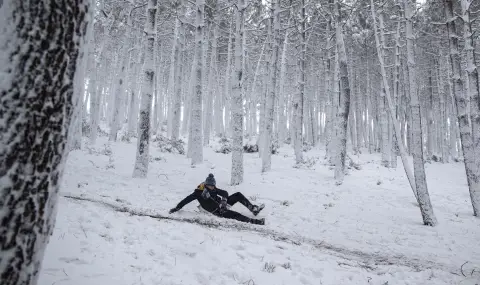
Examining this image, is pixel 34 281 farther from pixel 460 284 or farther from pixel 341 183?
pixel 341 183

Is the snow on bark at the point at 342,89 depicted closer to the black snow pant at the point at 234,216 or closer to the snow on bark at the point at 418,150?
the snow on bark at the point at 418,150

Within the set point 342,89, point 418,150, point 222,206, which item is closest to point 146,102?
point 222,206

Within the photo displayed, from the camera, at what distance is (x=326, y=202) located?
8.40 metres

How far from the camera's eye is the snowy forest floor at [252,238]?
3.40 m

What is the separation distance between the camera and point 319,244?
16.8 feet

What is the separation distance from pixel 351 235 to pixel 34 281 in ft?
19.0

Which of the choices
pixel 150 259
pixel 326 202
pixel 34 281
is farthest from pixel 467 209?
pixel 34 281

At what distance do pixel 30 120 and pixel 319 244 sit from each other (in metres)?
4.99

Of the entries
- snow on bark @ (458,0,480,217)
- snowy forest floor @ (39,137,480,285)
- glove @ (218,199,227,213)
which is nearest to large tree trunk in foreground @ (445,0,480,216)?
snow on bark @ (458,0,480,217)

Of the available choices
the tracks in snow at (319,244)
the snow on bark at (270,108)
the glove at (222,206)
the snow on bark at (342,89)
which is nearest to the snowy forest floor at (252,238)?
the tracks in snow at (319,244)

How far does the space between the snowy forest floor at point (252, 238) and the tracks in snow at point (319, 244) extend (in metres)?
0.02

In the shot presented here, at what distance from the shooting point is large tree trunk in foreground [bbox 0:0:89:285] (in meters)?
1.11

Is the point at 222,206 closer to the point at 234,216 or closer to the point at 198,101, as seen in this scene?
the point at 234,216

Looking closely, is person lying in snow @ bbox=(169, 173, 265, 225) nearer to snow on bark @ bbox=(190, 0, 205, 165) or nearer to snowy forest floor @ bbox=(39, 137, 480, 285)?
snowy forest floor @ bbox=(39, 137, 480, 285)
